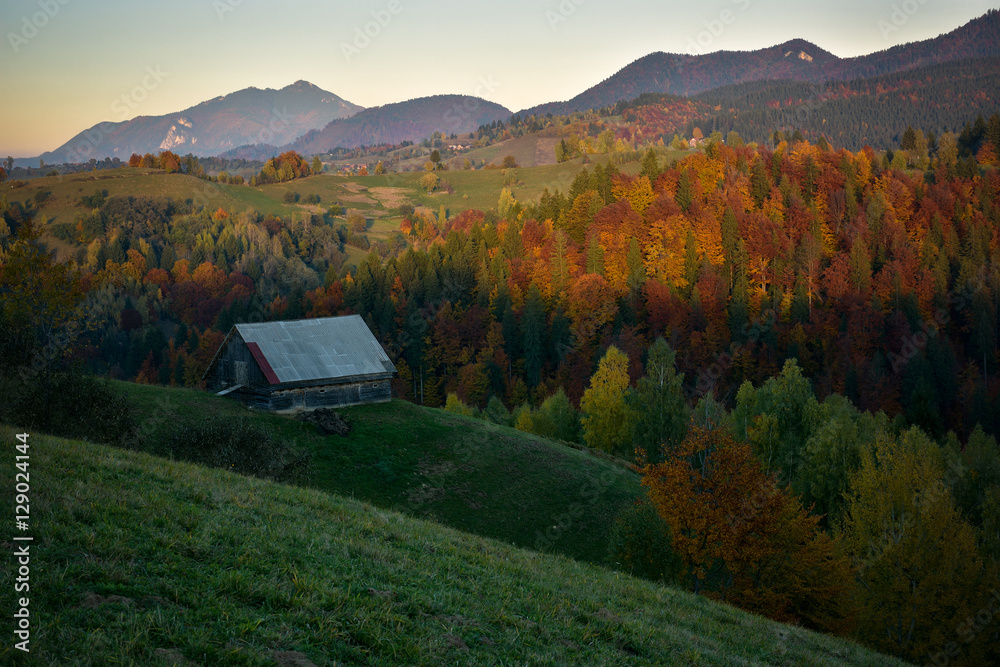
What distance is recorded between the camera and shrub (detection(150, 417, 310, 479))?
2608 cm

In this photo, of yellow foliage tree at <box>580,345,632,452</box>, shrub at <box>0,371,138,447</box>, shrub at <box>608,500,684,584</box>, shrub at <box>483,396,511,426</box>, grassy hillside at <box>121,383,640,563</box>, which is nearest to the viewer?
shrub at <box>0,371,138,447</box>

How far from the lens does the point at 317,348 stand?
4825 centimetres

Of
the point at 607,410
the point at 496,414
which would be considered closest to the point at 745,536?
the point at 607,410

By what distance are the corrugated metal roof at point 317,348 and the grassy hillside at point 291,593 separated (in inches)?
1074

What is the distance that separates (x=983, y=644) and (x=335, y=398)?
130 feet

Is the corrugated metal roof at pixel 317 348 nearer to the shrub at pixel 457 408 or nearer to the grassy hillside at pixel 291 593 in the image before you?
the grassy hillside at pixel 291 593

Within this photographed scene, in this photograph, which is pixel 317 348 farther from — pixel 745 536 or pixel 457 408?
pixel 457 408

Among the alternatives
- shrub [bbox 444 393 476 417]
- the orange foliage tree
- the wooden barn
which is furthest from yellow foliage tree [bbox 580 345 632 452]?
the orange foliage tree

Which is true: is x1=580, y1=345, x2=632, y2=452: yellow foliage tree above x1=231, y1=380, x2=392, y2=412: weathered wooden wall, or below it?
below

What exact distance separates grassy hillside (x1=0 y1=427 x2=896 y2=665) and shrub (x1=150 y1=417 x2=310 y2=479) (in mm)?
7949

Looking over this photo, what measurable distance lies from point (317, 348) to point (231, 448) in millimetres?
22224

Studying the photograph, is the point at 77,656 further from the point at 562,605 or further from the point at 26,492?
the point at 562,605

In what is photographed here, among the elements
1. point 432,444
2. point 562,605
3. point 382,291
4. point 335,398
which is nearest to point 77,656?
point 562,605

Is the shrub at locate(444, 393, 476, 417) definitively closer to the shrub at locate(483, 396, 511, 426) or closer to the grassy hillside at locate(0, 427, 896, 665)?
the shrub at locate(483, 396, 511, 426)
